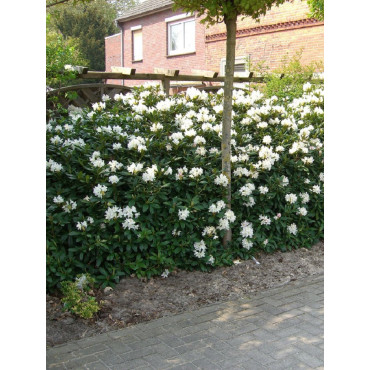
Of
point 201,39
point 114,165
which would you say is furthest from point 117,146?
point 201,39

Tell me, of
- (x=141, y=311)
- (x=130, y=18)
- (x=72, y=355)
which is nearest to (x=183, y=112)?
(x=141, y=311)

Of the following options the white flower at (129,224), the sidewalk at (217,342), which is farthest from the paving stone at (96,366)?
the white flower at (129,224)

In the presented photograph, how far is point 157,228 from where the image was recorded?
4.82 meters

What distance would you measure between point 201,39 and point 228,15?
15886 millimetres

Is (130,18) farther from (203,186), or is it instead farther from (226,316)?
(226,316)

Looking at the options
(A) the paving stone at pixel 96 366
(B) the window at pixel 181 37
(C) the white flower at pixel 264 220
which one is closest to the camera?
(A) the paving stone at pixel 96 366

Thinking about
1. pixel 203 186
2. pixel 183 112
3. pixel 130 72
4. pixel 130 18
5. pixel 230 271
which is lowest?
pixel 230 271

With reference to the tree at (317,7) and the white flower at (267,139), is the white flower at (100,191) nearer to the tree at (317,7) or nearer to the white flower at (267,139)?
the white flower at (267,139)

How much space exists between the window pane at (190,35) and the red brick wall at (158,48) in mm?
416

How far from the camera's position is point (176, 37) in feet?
73.2

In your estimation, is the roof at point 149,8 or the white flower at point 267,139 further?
the roof at point 149,8

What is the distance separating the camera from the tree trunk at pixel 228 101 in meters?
4.98

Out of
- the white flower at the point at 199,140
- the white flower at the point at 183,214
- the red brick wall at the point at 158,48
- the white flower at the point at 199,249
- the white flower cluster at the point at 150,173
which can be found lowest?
the white flower at the point at 199,249

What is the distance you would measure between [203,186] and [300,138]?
205 centimetres
